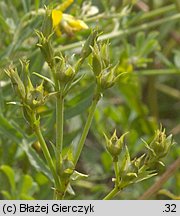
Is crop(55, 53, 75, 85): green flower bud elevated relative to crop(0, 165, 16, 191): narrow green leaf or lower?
elevated

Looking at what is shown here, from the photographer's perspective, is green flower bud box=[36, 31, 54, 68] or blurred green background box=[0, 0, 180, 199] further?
blurred green background box=[0, 0, 180, 199]

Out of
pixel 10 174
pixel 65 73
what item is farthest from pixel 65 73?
pixel 10 174

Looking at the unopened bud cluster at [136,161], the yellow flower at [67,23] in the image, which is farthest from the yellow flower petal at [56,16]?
the unopened bud cluster at [136,161]

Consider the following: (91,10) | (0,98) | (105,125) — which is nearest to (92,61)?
(0,98)

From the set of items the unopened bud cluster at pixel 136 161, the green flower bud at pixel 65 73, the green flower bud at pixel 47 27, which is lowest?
the unopened bud cluster at pixel 136 161

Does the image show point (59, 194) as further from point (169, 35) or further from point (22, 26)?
point (169, 35)

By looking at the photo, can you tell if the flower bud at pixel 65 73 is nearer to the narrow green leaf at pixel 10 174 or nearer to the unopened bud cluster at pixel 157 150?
the unopened bud cluster at pixel 157 150

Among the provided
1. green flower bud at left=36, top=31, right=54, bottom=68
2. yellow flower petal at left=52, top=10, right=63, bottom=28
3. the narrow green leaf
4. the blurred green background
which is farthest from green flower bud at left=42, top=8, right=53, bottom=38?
the narrow green leaf

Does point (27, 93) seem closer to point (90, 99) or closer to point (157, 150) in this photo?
point (157, 150)

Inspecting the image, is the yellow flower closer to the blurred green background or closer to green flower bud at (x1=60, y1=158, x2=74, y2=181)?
the blurred green background
